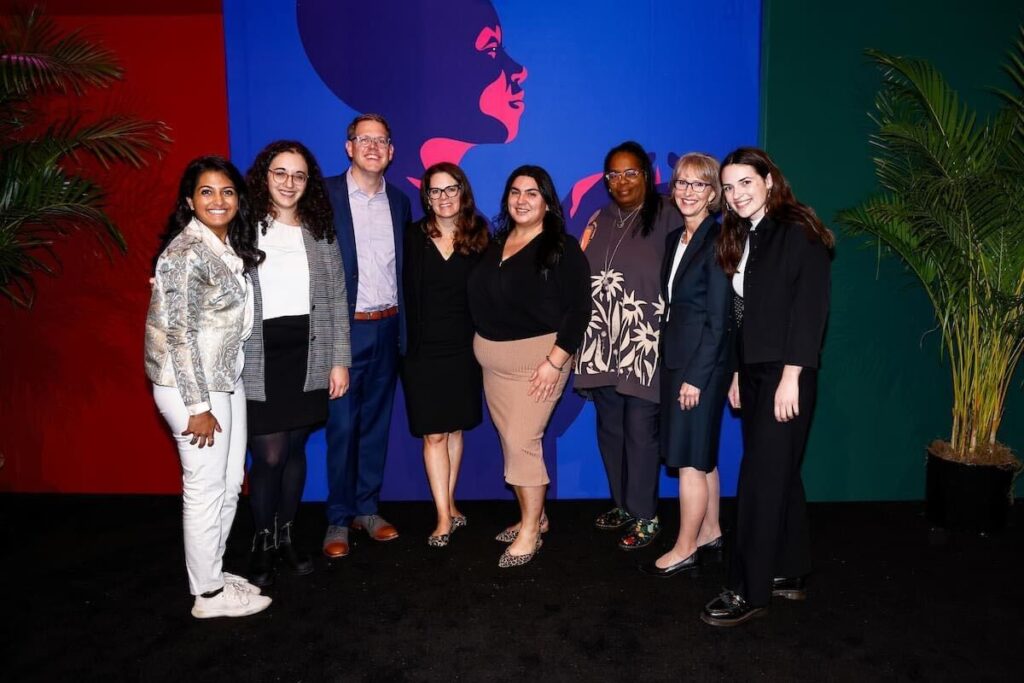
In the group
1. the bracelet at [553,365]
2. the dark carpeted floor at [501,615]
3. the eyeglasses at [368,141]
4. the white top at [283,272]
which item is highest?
the eyeglasses at [368,141]

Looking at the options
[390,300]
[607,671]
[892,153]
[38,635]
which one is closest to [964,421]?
[892,153]

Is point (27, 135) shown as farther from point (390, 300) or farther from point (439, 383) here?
point (439, 383)

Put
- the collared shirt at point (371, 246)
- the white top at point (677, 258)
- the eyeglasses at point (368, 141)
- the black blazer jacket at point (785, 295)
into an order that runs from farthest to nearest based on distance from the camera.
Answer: the collared shirt at point (371, 246) < the eyeglasses at point (368, 141) < the white top at point (677, 258) < the black blazer jacket at point (785, 295)

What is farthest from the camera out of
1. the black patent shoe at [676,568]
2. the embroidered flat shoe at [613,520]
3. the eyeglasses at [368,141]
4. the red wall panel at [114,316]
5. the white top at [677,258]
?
the red wall panel at [114,316]

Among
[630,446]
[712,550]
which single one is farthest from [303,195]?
[712,550]

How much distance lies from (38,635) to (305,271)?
5.73ft

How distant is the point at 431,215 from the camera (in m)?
3.54

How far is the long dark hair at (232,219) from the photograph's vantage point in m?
2.87

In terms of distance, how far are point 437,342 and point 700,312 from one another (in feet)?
3.99

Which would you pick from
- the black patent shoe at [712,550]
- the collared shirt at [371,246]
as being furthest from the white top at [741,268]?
the collared shirt at [371,246]

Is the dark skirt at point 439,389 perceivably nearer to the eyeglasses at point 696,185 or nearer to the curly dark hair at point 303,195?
the curly dark hair at point 303,195

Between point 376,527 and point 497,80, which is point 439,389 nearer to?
point 376,527

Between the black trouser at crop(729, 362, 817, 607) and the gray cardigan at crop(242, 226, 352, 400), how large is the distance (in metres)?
1.74

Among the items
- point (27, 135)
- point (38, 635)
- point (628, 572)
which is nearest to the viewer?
point (38, 635)
